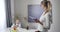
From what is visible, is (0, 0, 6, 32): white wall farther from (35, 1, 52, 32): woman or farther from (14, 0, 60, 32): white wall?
(35, 1, 52, 32): woman

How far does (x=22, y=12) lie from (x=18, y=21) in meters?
0.09

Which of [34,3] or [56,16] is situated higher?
[34,3]

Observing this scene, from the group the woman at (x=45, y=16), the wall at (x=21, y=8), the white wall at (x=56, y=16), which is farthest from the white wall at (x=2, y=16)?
the white wall at (x=56, y=16)

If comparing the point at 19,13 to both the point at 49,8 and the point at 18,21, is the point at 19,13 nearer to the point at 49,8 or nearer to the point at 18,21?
the point at 18,21

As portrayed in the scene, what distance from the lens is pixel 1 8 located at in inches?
39.8

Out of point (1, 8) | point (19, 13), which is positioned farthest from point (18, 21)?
point (1, 8)

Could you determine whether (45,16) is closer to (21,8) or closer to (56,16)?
(56,16)

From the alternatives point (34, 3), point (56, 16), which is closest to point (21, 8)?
point (34, 3)

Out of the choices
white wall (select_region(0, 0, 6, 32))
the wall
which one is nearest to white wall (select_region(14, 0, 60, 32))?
the wall

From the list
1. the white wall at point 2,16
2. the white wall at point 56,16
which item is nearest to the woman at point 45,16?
the white wall at point 56,16

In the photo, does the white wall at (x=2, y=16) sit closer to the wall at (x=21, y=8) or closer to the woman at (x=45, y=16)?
the wall at (x=21, y=8)

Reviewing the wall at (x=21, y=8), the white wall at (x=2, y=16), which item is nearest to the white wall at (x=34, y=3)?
the wall at (x=21, y=8)

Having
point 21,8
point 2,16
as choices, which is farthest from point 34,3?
point 2,16

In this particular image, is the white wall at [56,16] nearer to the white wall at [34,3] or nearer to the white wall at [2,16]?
the white wall at [34,3]
